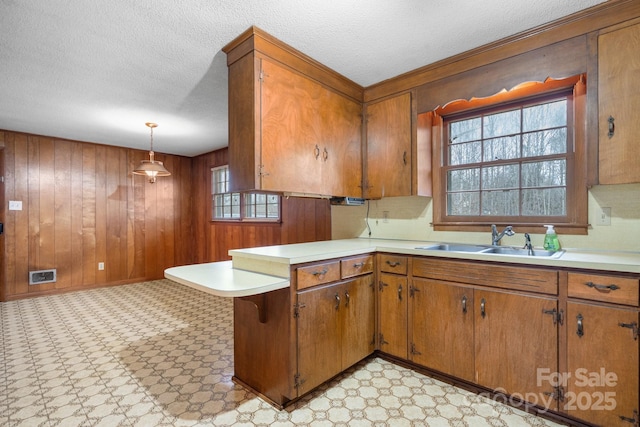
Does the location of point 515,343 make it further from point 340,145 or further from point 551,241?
point 340,145

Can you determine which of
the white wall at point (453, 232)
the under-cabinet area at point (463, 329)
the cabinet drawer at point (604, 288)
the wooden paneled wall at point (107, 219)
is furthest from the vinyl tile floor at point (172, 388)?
the wooden paneled wall at point (107, 219)

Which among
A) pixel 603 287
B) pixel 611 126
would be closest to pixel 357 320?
pixel 603 287

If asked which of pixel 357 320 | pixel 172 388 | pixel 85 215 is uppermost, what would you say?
pixel 85 215

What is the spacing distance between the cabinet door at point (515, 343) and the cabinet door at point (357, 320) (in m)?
0.78

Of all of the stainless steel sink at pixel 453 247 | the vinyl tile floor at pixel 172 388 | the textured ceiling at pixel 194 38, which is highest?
the textured ceiling at pixel 194 38

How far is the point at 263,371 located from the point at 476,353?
1402mm

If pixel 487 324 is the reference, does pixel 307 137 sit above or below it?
above

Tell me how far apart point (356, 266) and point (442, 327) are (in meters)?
0.73

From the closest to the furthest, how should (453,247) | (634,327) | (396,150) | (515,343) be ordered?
(634,327) < (515,343) < (453,247) < (396,150)

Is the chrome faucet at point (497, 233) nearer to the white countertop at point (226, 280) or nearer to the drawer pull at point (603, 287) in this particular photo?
the drawer pull at point (603, 287)

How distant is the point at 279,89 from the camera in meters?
2.29

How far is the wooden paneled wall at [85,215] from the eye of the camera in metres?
4.45

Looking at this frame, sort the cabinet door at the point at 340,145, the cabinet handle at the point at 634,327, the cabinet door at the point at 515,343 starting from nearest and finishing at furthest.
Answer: the cabinet handle at the point at 634,327 → the cabinet door at the point at 515,343 → the cabinet door at the point at 340,145

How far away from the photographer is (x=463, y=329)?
2.07 metres
